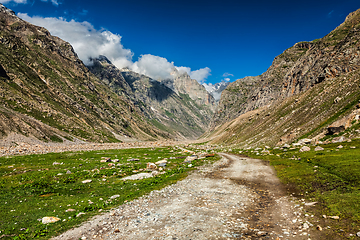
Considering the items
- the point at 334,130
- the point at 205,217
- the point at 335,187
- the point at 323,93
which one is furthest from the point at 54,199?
the point at 323,93

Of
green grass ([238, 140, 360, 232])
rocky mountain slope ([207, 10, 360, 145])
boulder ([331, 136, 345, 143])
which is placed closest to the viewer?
green grass ([238, 140, 360, 232])

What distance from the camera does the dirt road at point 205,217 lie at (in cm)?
1159

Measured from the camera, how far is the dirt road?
38.0 ft

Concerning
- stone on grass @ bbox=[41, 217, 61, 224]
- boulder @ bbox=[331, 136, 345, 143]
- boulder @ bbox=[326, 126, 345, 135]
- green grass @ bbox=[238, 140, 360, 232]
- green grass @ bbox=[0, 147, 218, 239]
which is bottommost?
green grass @ bbox=[0, 147, 218, 239]

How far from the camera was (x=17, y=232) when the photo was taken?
1187 cm

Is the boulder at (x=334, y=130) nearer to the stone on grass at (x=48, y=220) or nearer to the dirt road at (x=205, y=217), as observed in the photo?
the dirt road at (x=205, y=217)

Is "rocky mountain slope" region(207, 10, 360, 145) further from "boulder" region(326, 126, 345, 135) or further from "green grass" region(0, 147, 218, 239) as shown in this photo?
"green grass" region(0, 147, 218, 239)

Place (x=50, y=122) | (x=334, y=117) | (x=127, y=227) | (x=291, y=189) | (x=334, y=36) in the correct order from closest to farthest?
(x=127, y=227), (x=291, y=189), (x=334, y=117), (x=334, y=36), (x=50, y=122)

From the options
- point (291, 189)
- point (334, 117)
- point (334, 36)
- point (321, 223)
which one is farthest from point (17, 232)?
point (334, 36)

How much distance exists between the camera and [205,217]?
1420cm

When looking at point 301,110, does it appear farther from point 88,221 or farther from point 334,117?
point 88,221

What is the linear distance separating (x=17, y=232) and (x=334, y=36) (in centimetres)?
16177

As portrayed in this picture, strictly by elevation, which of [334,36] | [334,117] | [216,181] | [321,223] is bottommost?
[216,181]

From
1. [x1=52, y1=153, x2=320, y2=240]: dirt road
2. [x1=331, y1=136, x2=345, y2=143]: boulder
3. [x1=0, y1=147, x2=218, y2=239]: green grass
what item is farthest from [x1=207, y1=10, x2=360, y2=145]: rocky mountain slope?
[x1=0, y1=147, x2=218, y2=239]: green grass
